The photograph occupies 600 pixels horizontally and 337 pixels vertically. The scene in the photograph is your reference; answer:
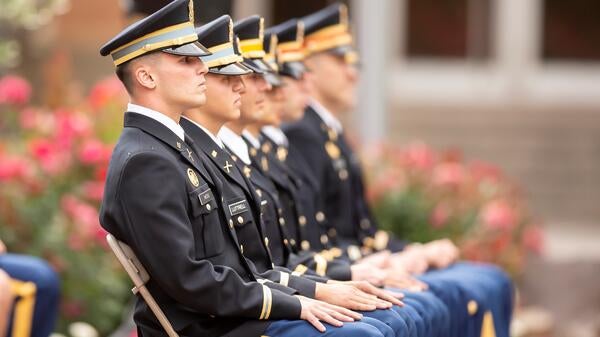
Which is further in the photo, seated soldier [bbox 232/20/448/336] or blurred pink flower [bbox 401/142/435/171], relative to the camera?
blurred pink flower [bbox 401/142/435/171]

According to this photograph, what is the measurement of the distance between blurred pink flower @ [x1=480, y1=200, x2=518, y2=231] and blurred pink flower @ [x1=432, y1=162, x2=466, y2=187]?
247 mm

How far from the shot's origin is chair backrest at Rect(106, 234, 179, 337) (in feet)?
14.7

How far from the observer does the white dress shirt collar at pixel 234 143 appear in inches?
209

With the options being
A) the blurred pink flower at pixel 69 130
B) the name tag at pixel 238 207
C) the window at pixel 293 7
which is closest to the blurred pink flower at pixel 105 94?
the blurred pink flower at pixel 69 130

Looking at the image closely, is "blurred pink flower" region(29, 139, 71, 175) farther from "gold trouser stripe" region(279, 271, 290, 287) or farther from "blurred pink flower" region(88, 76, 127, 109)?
"gold trouser stripe" region(279, 271, 290, 287)

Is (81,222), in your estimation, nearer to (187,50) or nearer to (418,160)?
(418,160)

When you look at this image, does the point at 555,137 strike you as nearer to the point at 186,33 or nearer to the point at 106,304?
the point at 106,304

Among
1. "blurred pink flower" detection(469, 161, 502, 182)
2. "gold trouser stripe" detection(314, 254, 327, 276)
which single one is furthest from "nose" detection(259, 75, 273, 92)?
"blurred pink flower" detection(469, 161, 502, 182)

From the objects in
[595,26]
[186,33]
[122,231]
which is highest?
[186,33]

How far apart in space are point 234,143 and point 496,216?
3937 millimetres

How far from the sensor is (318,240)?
6098mm

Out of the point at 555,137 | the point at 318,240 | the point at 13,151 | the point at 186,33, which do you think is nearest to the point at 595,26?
the point at 555,137

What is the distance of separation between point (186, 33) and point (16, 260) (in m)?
1.71

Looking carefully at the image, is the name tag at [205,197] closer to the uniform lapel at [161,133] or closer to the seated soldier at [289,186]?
the uniform lapel at [161,133]
